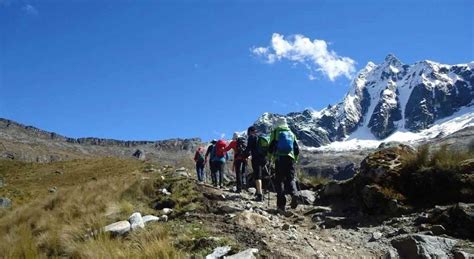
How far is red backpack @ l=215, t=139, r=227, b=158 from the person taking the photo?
20.6 meters

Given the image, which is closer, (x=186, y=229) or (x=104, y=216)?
(x=186, y=229)

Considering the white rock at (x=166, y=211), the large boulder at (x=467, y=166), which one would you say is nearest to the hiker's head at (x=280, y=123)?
the white rock at (x=166, y=211)

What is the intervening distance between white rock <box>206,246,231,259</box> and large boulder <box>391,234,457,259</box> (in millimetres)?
2667

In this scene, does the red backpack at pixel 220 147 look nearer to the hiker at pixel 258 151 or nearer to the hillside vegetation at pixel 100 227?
the hillside vegetation at pixel 100 227

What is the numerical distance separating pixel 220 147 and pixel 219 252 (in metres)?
11.9

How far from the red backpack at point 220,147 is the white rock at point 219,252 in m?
11.6

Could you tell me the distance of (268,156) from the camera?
50.8 ft

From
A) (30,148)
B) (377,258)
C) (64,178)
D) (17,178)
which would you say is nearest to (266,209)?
(377,258)

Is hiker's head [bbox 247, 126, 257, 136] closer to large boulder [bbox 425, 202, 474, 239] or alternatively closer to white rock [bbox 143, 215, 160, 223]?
white rock [bbox 143, 215, 160, 223]

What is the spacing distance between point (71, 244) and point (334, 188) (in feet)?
24.0

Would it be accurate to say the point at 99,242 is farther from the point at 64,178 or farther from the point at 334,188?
the point at 64,178

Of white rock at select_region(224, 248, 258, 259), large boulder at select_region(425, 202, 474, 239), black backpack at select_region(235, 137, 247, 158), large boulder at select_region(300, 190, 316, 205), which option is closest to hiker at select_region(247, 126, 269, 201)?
large boulder at select_region(300, 190, 316, 205)

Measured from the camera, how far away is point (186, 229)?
426 inches

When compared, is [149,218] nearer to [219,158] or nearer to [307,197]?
[307,197]
